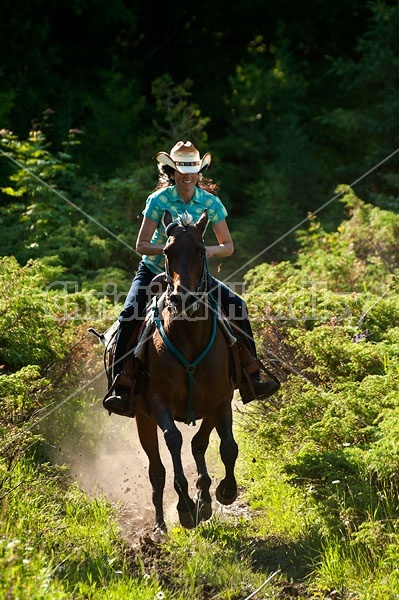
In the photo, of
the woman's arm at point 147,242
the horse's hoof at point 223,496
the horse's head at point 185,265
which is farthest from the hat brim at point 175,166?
the horse's hoof at point 223,496

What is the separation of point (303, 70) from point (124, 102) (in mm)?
6504

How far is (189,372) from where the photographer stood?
303 inches

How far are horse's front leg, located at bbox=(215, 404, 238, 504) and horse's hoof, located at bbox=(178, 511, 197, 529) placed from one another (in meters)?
0.46

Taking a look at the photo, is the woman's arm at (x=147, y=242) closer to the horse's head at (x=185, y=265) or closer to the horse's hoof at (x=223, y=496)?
the horse's head at (x=185, y=265)

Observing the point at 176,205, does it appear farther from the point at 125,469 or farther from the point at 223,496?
the point at 125,469

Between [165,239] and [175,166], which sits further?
[165,239]

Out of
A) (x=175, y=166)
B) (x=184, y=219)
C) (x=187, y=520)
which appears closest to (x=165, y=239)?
(x=175, y=166)

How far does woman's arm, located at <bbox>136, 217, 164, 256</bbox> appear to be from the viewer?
315 inches

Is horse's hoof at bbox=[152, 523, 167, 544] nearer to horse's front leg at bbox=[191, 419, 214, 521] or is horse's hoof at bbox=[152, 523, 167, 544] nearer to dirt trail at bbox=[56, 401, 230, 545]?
dirt trail at bbox=[56, 401, 230, 545]

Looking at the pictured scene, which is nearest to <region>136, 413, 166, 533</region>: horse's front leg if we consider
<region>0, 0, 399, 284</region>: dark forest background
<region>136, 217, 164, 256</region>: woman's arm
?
<region>136, 217, 164, 256</region>: woman's arm

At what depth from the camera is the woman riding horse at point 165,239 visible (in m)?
8.20

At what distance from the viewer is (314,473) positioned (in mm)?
7809

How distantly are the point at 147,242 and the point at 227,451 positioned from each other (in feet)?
6.63

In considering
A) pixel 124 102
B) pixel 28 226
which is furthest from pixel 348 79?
pixel 28 226
